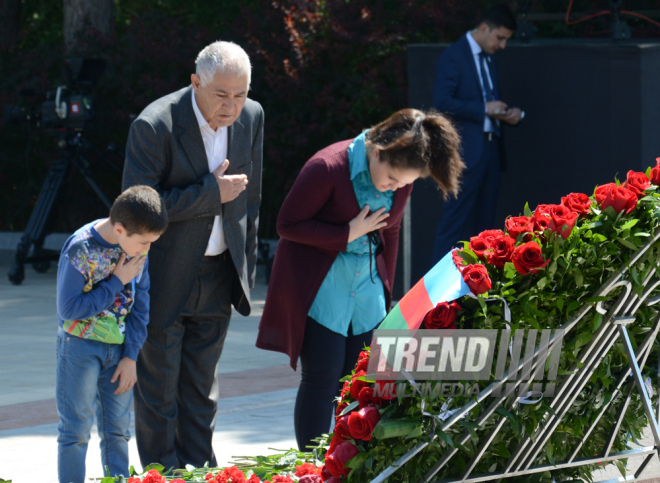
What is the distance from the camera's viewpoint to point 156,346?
4059mm

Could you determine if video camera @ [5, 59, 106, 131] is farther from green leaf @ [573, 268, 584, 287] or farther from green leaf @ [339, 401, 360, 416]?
green leaf @ [573, 268, 584, 287]

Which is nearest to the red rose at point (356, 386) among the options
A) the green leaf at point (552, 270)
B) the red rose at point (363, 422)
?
the red rose at point (363, 422)

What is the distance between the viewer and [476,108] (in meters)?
7.81

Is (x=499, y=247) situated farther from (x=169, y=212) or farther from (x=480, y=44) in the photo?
(x=480, y=44)

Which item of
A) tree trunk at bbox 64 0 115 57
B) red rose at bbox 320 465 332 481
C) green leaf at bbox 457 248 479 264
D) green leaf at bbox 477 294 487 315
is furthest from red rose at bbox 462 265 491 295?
tree trunk at bbox 64 0 115 57

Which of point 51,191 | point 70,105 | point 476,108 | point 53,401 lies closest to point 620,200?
point 53,401

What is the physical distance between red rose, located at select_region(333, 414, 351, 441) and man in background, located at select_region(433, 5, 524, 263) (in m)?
5.36

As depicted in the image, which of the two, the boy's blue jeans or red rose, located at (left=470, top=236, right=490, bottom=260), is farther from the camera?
the boy's blue jeans

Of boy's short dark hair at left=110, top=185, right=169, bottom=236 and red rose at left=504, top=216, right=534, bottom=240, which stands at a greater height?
red rose at left=504, top=216, right=534, bottom=240

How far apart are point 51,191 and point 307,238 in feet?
24.4

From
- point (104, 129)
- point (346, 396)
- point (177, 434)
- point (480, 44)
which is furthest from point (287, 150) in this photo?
point (346, 396)

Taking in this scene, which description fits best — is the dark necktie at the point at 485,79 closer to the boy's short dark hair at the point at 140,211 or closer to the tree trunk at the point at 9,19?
the boy's short dark hair at the point at 140,211

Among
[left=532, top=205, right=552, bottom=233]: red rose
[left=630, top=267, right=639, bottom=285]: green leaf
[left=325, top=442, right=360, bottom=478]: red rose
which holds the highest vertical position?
[left=532, top=205, right=552, bottom=233]: red rose

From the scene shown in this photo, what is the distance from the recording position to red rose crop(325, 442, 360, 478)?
2588 millimetres
